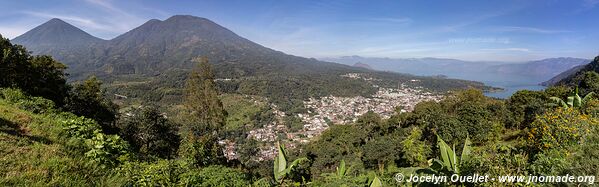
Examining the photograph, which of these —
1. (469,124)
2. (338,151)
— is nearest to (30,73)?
(338,151)

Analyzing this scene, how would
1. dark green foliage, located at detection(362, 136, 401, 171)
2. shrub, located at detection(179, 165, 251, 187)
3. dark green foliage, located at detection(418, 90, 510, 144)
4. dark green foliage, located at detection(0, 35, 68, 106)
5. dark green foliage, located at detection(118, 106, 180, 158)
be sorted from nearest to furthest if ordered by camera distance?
shrub, located at detection(179, 165, 251, 187) → dark green foliage, located at detection(0, 35, 68, 106) → dark green foliage, located at detection(418, 90, 510, 144) → dark green foliage, located at detection(118, 106, 180, 158) → dark green foliage, located at detection(362, 136, 401, 171)

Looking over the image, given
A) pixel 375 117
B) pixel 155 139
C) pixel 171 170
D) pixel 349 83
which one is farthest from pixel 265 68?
pixel 171 170

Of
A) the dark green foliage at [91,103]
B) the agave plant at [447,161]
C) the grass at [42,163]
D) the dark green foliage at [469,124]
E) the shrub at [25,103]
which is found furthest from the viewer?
the dark green foliage at [469,124]

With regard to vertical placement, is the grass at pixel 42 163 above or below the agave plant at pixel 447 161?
above

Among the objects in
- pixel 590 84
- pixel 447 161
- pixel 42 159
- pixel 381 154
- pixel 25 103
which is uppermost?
pixel 25 103

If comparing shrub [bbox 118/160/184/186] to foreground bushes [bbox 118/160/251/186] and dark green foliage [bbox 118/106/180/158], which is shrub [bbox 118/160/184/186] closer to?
foreground bushes [bbox 118/160/251/186]

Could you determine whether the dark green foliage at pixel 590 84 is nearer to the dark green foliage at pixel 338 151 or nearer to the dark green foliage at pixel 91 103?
the dark green foliage at pixel 338 151

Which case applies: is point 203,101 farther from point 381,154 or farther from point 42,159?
point 42,159

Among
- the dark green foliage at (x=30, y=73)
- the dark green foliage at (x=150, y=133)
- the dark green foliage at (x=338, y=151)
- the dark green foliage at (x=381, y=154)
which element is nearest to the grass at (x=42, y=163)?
the dark green foliage at (x=30, y=73)

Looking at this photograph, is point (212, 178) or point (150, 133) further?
point (150, 133)

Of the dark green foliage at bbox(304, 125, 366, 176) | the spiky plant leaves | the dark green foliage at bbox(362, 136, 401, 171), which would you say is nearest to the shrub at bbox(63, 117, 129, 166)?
the spiky plant leaves

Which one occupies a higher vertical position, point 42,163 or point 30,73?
point 30,73

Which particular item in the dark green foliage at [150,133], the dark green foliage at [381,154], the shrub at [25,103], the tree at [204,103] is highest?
the shrub at [25,103]

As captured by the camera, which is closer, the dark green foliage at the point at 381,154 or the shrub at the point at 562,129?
the shrub at the point at 562,129
